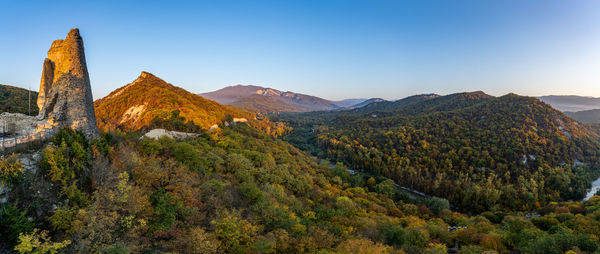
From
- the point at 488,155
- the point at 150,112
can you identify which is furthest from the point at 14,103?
the point at 488,155

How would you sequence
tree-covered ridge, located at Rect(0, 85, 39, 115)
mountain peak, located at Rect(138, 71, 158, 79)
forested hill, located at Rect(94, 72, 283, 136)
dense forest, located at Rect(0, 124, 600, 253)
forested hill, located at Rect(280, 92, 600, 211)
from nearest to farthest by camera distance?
dense forest, located at Rect(0, 124, 600, 253)
tree-covered ridge, located at Rect(0, 85, 39, 115)
forested hill, located at Rect(94, 72, 283, 136)
forested hill, located at Rect(280, 92, 600, 211)
mountain peak, located at Rect(138, 71, 158, 79)

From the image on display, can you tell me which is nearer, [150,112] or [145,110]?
[150,112]

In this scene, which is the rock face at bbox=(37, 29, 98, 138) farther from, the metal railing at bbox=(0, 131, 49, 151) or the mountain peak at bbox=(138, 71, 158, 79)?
the mountain peak at bbox=(138, 71, 158, 79)

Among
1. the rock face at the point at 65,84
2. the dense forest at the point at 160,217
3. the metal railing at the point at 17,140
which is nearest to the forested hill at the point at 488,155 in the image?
the dense forest at the point at 160,217

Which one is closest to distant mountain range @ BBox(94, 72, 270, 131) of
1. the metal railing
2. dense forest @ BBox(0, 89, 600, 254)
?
dense forest @ BBox(0, 89, 600, 254)

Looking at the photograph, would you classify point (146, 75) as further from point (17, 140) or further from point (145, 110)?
point (17, 140)

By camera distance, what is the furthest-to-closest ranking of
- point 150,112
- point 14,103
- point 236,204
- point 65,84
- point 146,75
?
point 146,75
point 150,112
point 14,103
point 236,204
point 65,84

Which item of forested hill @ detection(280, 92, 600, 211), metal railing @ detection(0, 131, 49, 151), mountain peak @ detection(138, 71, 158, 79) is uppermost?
mountain peak @ detection(138, 71, 158, 79)
